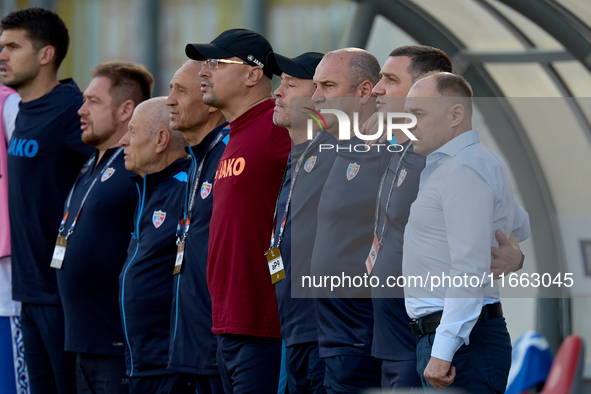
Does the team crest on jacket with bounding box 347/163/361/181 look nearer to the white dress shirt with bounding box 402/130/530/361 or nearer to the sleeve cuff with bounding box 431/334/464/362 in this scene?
the white dress shirt with bounding box 402/130/530/361

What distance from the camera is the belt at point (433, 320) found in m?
2.63

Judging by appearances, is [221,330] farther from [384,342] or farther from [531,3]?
[531,3]

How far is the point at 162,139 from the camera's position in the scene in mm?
4320

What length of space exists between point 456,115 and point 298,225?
88cm

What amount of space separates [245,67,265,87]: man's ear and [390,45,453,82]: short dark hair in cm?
84

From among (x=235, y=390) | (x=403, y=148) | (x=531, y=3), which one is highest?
(x=531, y=3)

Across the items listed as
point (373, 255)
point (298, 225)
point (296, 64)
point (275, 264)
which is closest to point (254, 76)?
point (296, 64)

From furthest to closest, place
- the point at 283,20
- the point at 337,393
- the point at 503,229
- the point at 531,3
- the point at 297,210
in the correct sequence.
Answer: the point at 283,20
the point at 531,3
the point at 297,210
the point at 337,393
the point at 503,229

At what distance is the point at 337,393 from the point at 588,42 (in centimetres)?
313

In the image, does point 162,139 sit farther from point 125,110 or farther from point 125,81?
point 125,81

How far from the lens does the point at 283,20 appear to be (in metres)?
7.30

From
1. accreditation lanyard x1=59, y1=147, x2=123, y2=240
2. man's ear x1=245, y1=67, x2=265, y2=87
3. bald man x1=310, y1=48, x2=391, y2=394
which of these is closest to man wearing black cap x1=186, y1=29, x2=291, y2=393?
man's ear x1=245, y1=67, x2=265, y2=87

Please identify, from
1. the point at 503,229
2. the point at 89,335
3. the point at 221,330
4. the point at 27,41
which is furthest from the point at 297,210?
the point at 27,41

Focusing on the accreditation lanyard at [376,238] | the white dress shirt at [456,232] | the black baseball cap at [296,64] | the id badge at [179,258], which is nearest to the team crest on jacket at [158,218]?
the id badge at [179,258]
